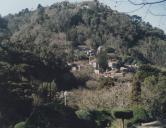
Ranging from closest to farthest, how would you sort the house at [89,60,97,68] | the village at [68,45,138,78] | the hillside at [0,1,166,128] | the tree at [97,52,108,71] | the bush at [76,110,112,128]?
the hillside at [0,1,166,128] < the bush at [76,110,112,128] < the village at [68,45,138,78] < the tree at [97,52,108,71] < the house at [89,60,97,68]

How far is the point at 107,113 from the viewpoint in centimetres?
2533

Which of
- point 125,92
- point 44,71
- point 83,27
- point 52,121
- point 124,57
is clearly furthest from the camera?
point 83,27

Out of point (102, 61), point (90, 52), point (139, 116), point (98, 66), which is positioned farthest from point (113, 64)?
point (139, 116)

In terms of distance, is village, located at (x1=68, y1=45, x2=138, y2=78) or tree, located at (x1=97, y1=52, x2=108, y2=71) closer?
village, located at (x1=68, y1=45, x2=138, y2=78)

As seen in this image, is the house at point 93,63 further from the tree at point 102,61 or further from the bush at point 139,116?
the bush at point 139,116

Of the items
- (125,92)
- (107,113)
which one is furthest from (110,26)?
(107,113)

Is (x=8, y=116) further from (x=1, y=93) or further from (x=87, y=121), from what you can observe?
(x=87, y=121)

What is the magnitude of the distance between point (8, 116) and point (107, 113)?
5.80 metres

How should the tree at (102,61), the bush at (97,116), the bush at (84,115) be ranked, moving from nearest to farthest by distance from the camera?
the bush at (84,115) → the bush at (97,116) → the tree at (102,61)

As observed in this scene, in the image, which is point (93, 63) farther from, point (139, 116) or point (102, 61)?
point (139, 116)

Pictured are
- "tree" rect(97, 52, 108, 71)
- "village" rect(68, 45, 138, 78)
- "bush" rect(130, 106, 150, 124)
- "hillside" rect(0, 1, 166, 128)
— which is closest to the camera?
"hillside" rect(0, 1, 166, 128)

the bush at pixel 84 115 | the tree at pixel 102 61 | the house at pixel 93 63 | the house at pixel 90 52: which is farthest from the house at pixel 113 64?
the bush at pixel 84 115

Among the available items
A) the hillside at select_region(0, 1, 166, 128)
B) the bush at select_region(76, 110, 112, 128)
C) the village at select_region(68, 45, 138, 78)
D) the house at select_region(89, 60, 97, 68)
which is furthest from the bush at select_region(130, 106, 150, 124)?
the house at select_region(89, 60, 97, 68)

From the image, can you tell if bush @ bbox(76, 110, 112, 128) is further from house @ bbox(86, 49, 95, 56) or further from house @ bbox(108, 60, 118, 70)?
house @ bbox(86, 49, 95, 56)
